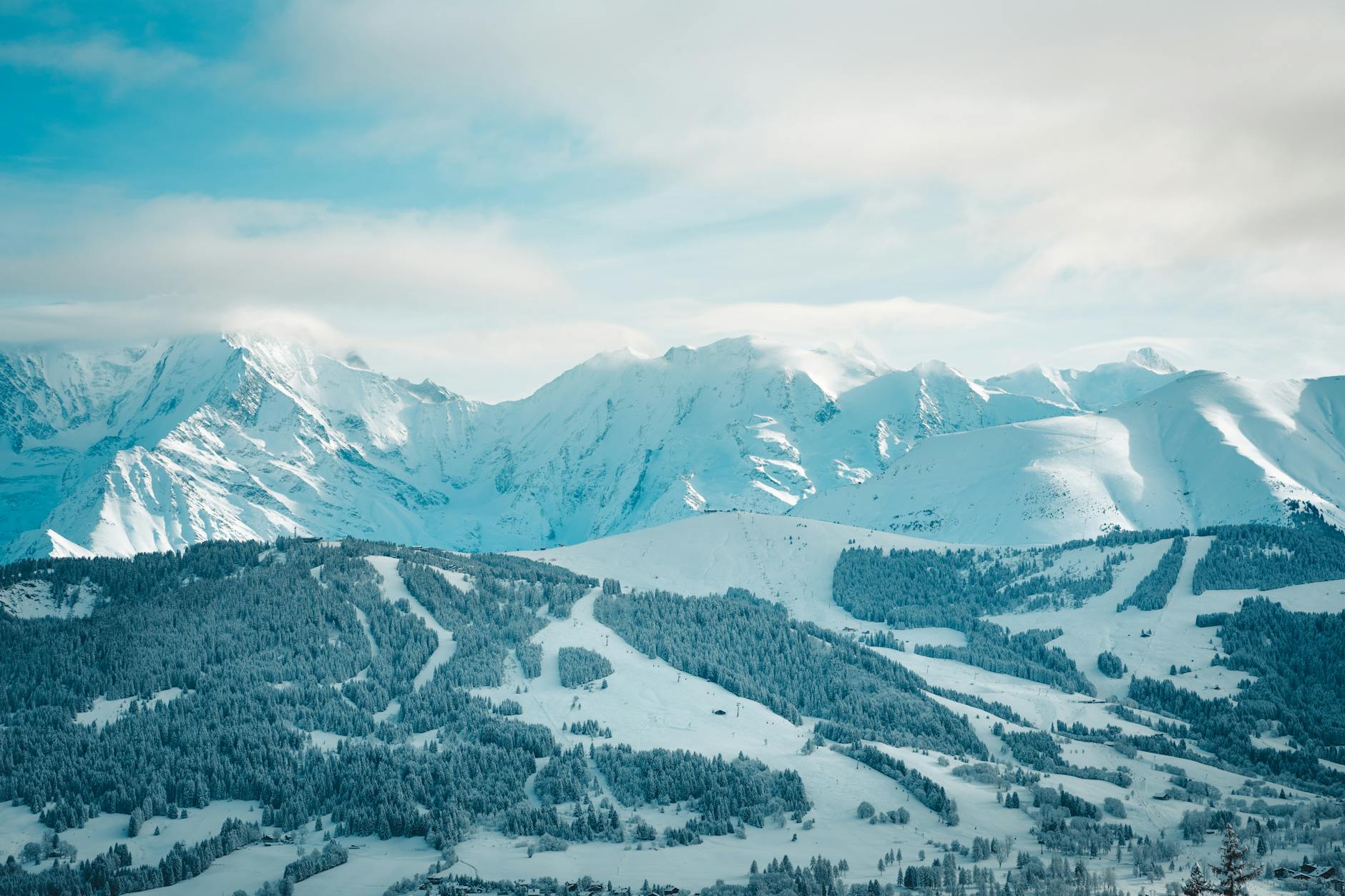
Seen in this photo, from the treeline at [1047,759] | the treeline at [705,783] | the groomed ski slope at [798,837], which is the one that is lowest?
the treeline at [1047,759]

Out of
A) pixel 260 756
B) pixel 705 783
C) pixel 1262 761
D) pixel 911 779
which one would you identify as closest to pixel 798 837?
pixel 705 783

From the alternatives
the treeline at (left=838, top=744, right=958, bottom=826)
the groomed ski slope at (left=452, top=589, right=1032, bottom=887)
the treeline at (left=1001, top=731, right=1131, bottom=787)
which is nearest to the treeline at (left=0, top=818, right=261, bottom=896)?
the groomed ski slope at (left=452, top=589, right=1032, bottom=887)

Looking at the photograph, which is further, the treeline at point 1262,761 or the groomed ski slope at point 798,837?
the treeline at point 1262,761

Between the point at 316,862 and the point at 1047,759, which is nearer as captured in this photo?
the point at 316,862

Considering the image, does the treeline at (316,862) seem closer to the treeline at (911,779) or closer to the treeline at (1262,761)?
the treeline at (911,779)

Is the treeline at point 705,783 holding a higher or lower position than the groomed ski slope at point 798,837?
higher

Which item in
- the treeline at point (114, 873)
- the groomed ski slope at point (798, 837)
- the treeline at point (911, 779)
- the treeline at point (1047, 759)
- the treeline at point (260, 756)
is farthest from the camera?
the treeline at point (1047, 759)

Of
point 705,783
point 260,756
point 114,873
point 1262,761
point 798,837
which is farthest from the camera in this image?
point 1262,761

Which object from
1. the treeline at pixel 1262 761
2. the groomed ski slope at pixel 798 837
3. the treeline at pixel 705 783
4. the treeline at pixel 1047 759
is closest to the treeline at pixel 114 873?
the groomed ski slope at pixel 798 837

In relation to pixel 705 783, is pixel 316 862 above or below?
above

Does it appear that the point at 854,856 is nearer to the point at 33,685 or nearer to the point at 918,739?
the point at 918,739

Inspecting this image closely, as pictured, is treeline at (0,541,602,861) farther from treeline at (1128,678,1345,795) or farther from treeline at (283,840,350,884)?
treeline at (1128,678,1345,795)

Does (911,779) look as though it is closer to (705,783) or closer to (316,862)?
(705,783)

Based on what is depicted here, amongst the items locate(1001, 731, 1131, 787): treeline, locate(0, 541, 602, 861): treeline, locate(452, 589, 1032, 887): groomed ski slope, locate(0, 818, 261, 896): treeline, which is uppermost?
locate(0, 541, 602, 861): treeline
